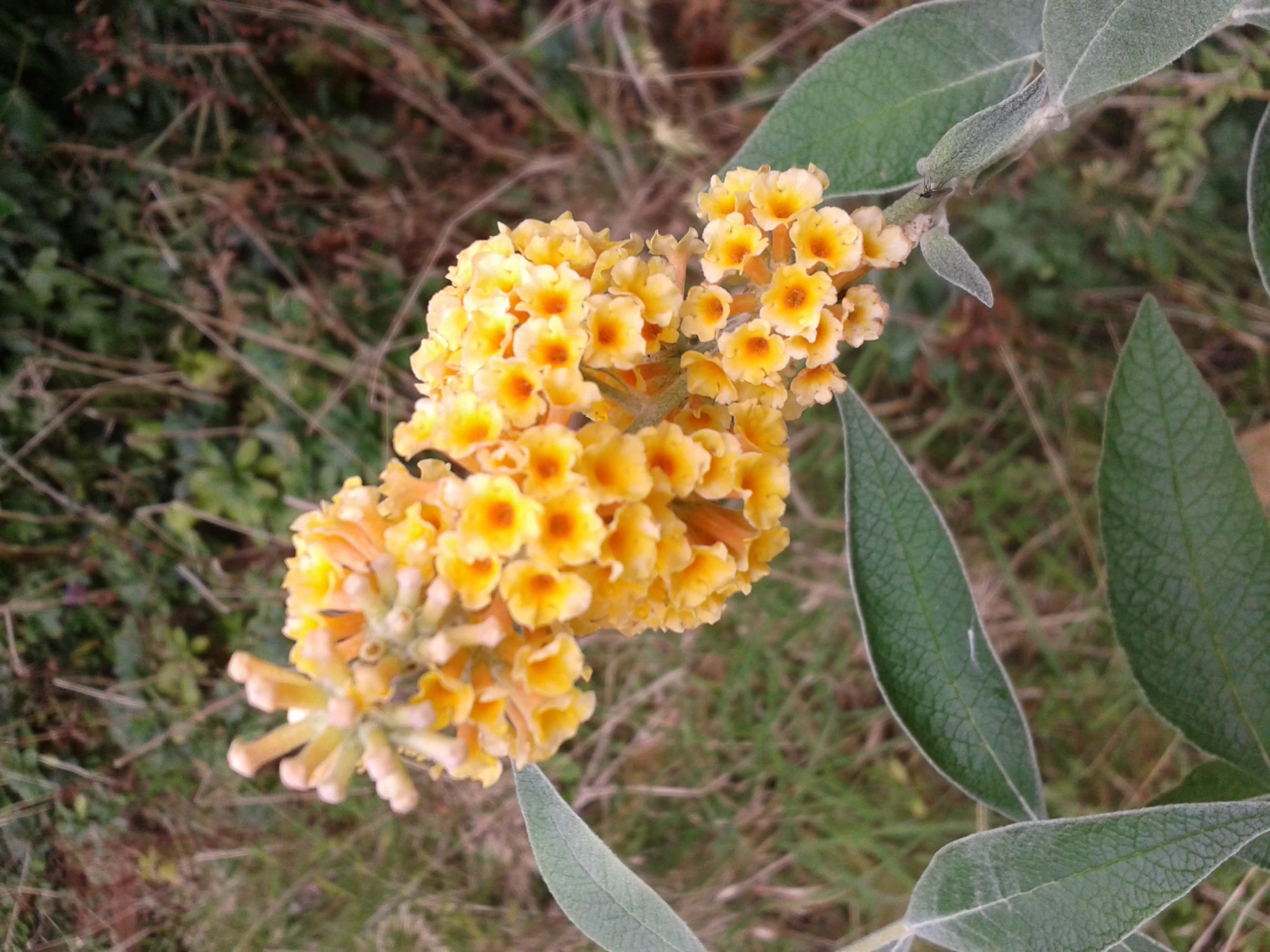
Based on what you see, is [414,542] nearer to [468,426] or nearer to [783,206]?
[468,426]

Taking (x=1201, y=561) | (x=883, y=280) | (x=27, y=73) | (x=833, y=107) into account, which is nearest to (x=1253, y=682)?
(x=1201, y=561)

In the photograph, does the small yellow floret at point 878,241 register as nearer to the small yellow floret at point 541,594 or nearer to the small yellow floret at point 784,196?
the small yellow floret at point 784,196

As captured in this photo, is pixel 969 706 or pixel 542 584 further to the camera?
pixel 969 706

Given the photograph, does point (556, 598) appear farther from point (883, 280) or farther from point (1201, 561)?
point (883, 280)

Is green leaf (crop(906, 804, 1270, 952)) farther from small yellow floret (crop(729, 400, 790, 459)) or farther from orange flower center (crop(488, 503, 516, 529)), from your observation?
orange flower center (crop(488, 503, 516, 529))

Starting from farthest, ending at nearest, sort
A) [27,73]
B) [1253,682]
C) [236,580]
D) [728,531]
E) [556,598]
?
[236,580]
[27,73]
[1253,682]
[728,531]
[556,598]

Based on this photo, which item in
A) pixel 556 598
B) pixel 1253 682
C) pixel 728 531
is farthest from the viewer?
pixel 1253 682

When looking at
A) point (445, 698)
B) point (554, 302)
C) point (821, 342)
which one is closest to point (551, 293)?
point (554, 302)
